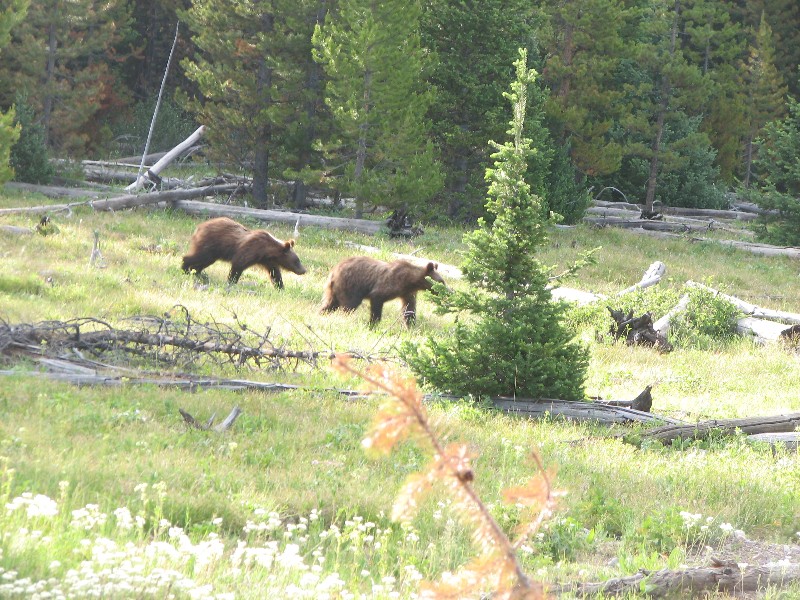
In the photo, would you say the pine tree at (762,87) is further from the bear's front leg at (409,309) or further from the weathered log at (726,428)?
the weathered log at (726,428)

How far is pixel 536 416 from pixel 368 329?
498cm

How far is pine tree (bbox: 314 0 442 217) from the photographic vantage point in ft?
86.3

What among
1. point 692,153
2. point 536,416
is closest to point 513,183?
point 536,416

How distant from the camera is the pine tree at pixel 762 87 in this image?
44.4m

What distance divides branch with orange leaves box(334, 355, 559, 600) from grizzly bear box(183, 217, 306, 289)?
591 inches

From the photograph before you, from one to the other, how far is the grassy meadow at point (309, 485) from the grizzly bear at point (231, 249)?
134 inches

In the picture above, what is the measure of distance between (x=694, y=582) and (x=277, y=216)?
21.8 meters

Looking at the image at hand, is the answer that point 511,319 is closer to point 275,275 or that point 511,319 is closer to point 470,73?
point 275,275

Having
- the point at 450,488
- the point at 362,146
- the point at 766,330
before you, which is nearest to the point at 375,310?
the point at 766,330

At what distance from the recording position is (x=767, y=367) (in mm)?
14273

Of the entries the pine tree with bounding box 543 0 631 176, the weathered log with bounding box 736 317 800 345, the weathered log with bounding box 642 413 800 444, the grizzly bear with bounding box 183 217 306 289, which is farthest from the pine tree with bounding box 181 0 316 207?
the weathered log with bounding box 642 413 800 444

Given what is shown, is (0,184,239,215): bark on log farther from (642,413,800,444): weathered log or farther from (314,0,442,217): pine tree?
(642,413,800,444): weathered log

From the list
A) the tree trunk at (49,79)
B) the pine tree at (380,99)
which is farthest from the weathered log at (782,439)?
the tree trunk at (49,79)

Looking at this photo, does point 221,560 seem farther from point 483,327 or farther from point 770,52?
point 770,52
